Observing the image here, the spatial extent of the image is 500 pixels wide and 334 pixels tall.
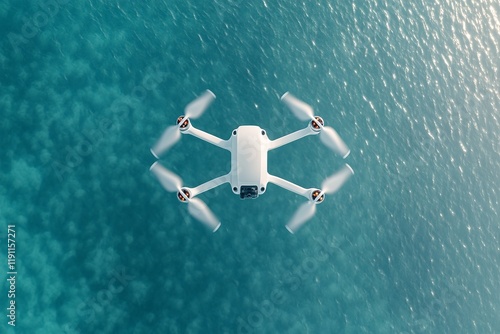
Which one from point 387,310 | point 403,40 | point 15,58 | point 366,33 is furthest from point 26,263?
point 403,40

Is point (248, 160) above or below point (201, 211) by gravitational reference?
above

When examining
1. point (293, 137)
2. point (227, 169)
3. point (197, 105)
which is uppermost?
point (227, 169)

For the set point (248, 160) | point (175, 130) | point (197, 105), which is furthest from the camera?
point (197, 105)

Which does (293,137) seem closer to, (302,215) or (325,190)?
(325,190)

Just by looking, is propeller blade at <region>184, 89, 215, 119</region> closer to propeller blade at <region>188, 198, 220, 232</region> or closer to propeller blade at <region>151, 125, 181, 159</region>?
propeller blade at <region>151, 125, 181, 159</region>

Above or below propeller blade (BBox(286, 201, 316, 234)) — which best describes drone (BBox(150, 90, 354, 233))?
above

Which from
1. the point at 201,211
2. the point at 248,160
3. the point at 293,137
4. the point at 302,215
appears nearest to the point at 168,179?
the point at 201,211

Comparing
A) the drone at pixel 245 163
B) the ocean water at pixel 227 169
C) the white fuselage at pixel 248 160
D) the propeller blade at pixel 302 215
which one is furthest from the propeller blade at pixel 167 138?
the propeller blade at pixel 302 215

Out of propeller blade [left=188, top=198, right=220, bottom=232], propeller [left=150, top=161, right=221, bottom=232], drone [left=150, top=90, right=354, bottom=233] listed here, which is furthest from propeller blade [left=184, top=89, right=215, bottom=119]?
propeller blade [left=188, top=198, right=220, bottom=232]
